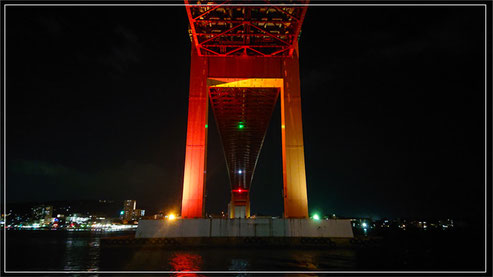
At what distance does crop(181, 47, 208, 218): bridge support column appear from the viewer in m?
20.5

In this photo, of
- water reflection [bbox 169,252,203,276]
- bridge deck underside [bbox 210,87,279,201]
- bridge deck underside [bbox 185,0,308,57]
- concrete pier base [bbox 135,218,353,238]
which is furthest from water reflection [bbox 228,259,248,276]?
bridge deck underside [bbox 210,87,279,201]

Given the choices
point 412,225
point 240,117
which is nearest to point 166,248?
point 240,117

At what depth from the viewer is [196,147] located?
70.6ft

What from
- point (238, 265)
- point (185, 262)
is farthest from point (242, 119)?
point (238, 265)

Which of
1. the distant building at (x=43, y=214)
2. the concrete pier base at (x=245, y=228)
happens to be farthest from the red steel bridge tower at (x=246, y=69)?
the distant building at (x=43, y=214)

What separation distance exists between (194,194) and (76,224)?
136 m

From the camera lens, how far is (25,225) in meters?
124

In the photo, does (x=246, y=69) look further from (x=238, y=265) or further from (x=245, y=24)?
(x=238, y=265)

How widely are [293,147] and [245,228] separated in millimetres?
7039

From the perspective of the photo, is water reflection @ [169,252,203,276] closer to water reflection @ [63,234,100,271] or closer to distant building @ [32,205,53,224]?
water reflection @ [63,234,100,271]

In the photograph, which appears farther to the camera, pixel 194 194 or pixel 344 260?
pixel 194 194

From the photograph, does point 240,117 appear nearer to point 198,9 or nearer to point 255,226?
point 198,9

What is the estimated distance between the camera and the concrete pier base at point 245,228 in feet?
62.6

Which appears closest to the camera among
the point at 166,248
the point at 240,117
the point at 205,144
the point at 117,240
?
the point at 166,248
